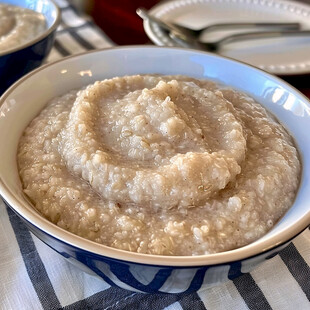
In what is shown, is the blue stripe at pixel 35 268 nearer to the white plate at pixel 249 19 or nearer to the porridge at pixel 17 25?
the porridge at pixel 17 25

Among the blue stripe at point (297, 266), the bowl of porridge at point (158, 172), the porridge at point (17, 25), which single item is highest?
the bowl of porridge at point (158, 172)

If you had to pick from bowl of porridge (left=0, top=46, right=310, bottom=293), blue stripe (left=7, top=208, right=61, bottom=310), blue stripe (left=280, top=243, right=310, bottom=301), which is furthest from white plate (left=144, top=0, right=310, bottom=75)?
blue stripe (left=7, top=208, right=61, bottom=310)

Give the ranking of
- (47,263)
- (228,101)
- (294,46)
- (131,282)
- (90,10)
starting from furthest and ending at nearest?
(90,10)
(294,46)
(228,101)
(47,263)
(131,282)

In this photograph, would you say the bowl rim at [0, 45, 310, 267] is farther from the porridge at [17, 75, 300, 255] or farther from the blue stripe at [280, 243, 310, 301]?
the blue stripe at [280, 243, 310, 301]

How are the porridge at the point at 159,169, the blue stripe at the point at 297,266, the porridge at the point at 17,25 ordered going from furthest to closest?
the porridge at the point at 17,25 → the blue stripe at the point at 297,266 → the porridge at the point at 159,169

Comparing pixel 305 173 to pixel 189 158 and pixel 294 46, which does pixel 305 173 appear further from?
pixel 294 46

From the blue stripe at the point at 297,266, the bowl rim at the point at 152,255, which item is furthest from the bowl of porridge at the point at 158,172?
the blue stripe at the point at 297,266

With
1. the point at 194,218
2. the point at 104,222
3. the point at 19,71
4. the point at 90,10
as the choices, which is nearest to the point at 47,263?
the point at 104,222
